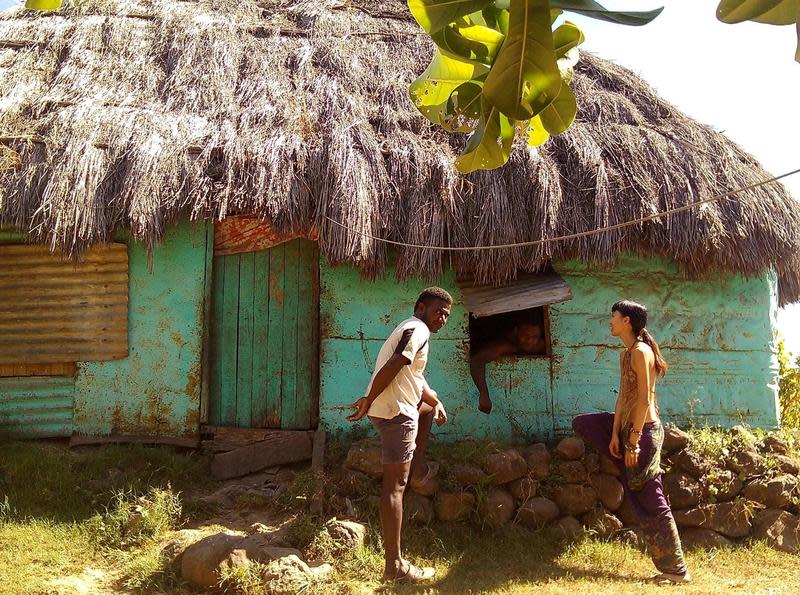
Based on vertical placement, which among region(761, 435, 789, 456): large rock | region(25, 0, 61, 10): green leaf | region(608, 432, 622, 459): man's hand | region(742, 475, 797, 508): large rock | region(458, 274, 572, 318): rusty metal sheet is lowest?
region(742, 475, 797, 508): large rock

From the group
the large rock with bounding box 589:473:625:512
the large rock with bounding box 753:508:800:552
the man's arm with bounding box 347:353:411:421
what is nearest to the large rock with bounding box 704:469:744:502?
the large rock with bounding box 753:508:800:552

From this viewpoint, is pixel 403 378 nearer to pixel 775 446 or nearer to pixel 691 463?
pixel 691 463

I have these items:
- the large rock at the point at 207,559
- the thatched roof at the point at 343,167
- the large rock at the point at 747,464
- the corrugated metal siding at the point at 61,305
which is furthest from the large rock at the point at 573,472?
the corrugated metal siding at the point at 61,305

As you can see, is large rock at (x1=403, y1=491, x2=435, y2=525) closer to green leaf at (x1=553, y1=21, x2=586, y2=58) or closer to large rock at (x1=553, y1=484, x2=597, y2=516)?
large rock at (x1=553, y1=484, x2=597, y2=516)

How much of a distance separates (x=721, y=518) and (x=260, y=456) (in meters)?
3.32

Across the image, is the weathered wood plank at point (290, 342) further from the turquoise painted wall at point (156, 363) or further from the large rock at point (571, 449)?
the large rock at point (571, 449)

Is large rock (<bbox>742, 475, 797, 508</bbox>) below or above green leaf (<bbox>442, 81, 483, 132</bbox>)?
below

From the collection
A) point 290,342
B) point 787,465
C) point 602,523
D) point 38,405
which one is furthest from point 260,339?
point 787,465

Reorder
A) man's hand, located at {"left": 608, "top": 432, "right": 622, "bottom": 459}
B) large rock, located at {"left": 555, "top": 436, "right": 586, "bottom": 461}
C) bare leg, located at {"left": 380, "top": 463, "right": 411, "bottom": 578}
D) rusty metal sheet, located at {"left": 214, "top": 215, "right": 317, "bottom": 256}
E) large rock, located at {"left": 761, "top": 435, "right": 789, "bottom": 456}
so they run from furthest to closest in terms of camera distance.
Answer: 1. rusty metal sheet, located at {"left": 214, "top": 215, "right": 317, "bottom": 256}
2. large rock, located at {"left": 761, "top": 435, "right": 789, "bottom": 456}
3. large rock, located at {"left": 555, "top": 436, "right": 586, "bottom": 461}
4. man's hand, located at {"left": 608, "top": 432, "right": 622, "bottom": 459}
5. bare leg, located at {"left": 380, "top": 463, "right": 411, "bottom": 578}

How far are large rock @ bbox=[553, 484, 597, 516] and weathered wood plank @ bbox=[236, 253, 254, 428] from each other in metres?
2.55

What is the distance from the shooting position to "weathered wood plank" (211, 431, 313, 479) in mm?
5914

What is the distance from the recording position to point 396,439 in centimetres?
439

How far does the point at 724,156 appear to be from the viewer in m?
6.82

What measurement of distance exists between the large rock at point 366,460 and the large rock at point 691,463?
210 centimetres
